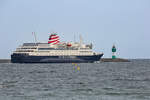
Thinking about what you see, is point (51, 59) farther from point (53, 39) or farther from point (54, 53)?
point (53, 39)

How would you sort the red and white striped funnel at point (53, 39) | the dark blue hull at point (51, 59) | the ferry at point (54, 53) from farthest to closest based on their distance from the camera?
the red and white striped funnel at point (53, 39)
the ferry at point (54, 53)
the dark blue hull at point (51, 59)

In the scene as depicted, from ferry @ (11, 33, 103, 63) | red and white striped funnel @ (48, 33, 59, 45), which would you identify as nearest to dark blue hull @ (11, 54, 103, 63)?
ferry @ (11, 33, 103, 63)

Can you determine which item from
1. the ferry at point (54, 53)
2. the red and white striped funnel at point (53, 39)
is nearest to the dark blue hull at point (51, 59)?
the ferry at point (54, 53)

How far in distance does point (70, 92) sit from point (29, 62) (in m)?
82.5

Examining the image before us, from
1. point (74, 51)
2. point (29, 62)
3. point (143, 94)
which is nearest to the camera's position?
point (143, 94)

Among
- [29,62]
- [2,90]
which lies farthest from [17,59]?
[2,90]

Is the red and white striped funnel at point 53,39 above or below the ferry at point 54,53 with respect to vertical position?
above

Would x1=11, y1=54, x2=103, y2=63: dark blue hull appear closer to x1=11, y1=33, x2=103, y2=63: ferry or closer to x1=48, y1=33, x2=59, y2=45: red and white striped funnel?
x1=11, y1=33, x2=103, y2=63: ferry

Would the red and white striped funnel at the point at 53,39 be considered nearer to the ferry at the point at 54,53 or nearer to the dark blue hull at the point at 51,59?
the ferry at the point at 54,53

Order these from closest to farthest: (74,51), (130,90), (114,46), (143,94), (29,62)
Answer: (143,94) → (130,90) → (29,62) → (74,51) → (114,46)

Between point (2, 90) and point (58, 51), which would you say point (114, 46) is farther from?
point (2, 90)

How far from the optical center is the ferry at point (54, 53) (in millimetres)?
112688

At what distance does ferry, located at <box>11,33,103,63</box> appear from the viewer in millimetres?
112688

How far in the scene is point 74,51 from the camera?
4710 inches
